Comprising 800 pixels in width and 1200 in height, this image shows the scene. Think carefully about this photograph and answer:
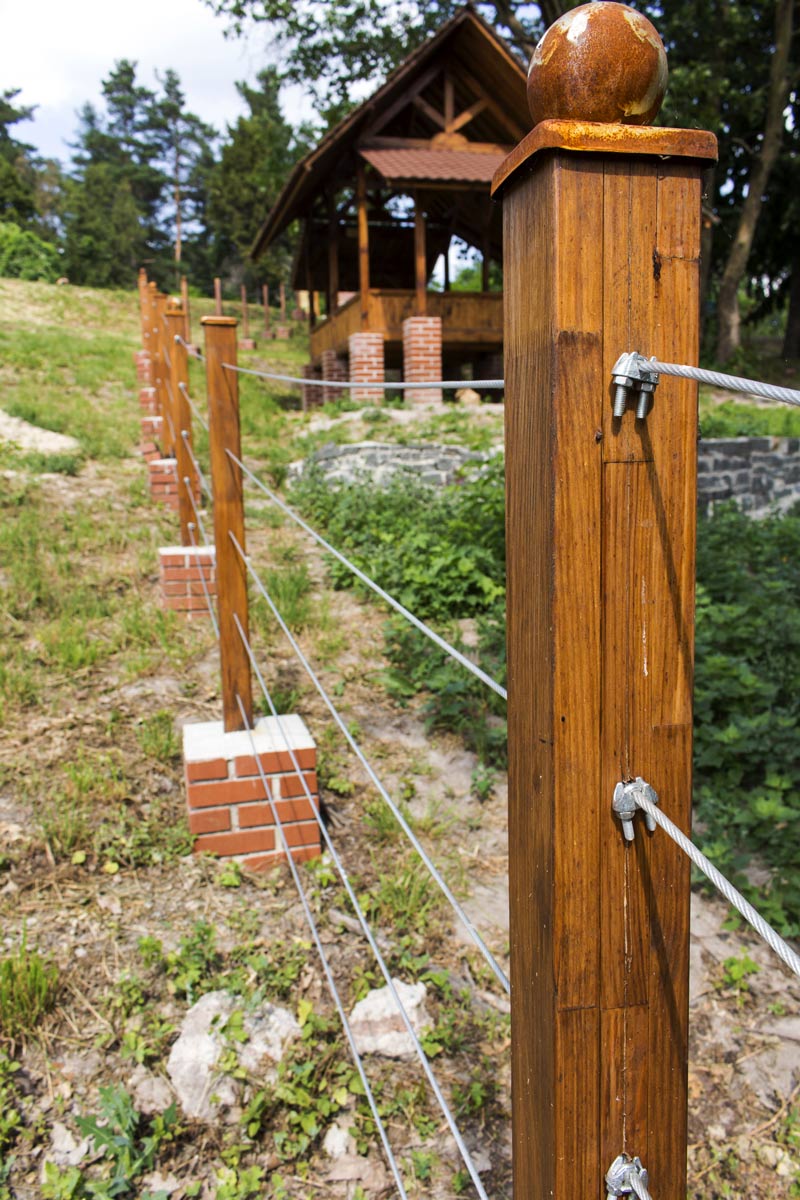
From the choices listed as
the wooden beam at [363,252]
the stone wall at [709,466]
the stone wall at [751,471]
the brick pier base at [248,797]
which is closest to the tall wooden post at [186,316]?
the stone wall at [709,466]

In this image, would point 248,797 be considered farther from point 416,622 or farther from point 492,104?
point 492,104

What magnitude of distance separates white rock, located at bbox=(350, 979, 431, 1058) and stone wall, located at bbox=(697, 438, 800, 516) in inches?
322

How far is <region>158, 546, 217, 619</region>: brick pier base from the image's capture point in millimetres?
4445

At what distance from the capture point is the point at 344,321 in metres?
13.5

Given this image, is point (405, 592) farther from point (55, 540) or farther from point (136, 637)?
point (55, 540)

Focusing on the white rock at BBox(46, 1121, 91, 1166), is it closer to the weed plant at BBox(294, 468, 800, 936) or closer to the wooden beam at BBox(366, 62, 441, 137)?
the weed plant at BBox(294, 468, 800, 936)

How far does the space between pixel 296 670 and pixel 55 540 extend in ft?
6.48

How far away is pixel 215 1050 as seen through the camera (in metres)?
2.11

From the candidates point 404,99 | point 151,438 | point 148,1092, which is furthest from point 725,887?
point 404,99

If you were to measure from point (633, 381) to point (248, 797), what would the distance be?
7.50ft

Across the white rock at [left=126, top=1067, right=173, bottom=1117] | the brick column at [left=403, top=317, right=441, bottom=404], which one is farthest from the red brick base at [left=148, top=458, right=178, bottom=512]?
the brick column at [left=403, top=317, right=441, bottom=404]

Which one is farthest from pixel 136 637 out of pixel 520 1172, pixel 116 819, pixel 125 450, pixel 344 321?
pixel 344 321

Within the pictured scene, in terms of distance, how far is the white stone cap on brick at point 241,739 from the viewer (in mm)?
2781

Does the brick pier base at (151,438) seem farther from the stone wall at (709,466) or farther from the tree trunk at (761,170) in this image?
the tree trunk at (761,170)
